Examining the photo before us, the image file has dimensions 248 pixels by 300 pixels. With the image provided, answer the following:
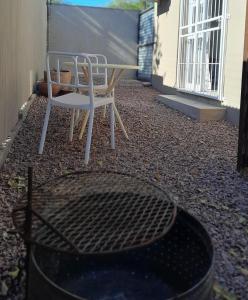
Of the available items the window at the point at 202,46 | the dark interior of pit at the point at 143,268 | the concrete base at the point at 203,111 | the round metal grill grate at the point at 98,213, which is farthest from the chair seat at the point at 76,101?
the window at the point at 202,46

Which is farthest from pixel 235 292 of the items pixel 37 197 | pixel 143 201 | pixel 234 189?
pixel 234 189

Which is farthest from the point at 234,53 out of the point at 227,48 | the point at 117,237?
the point at 117,237

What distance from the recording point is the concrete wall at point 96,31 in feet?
43.6

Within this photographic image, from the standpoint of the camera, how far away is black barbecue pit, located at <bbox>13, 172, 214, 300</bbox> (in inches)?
63.6

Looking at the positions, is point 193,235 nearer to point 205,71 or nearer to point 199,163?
point 199,163

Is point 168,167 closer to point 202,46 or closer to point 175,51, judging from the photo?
point 202,46

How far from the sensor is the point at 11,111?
434 cm

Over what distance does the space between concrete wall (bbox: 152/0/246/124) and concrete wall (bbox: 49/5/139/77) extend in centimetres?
265

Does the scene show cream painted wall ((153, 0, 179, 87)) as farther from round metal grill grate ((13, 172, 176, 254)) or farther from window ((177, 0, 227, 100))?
round metal grill grate ((13, 172, 176, 254))

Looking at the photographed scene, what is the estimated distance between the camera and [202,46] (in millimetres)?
7488

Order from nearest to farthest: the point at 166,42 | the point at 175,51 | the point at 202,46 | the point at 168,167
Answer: the point at 168,167 → the point at 202,46 → the point at 175,51 → the point at 166,42

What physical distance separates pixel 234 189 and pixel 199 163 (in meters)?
0.72

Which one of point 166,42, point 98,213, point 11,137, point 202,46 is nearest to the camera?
point 98,213

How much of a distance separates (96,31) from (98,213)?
485 inches
